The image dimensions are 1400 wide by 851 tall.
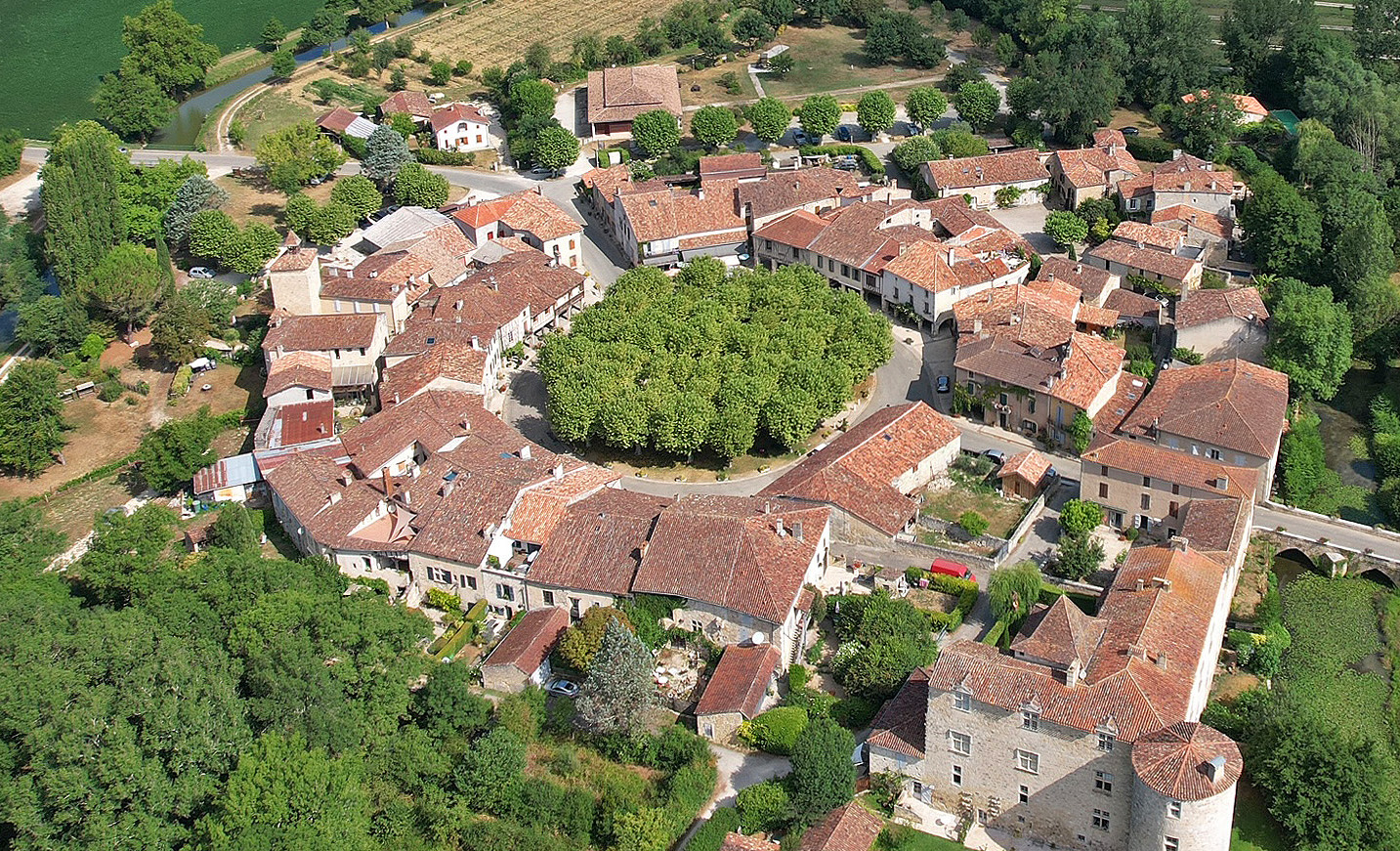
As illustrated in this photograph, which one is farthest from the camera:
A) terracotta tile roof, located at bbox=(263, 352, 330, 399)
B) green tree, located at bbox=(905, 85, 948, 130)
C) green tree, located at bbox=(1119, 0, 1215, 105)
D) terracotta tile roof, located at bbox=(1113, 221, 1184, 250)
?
green tree, located at bbox=(1119, 0, 1215, 105)

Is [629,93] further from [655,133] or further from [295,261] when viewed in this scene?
[295,261]

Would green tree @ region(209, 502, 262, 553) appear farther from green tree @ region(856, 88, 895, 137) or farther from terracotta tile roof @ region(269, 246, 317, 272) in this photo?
green tree @ region(856, 88, 895, 137)

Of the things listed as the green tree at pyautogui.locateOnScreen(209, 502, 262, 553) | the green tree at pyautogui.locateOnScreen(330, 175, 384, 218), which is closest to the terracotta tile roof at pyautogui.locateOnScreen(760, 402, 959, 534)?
the green tree at pyautogui.locateOnScreen(209, 502, 262, 553)

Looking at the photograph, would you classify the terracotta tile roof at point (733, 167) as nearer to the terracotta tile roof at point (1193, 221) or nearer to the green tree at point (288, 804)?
the terracotta tile roof at point (1193, 221)

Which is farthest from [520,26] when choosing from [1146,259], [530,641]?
[530,641]

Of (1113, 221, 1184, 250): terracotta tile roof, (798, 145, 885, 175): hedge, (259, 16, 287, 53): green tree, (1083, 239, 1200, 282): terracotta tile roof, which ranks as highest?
(259, 16, 287, 53): green tree

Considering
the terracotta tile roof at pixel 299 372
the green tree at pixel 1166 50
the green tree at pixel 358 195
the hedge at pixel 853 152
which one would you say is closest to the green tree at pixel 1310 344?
the hedge at pixel 853 152

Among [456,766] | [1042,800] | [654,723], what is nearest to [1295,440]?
[1042,800]
